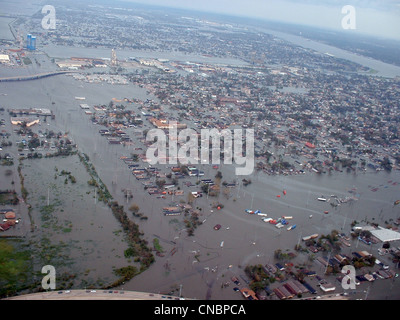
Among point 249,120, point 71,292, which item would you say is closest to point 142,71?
point 249,120

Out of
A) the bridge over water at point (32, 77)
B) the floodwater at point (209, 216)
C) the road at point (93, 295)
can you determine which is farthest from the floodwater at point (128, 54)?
the road at point (93, 295)

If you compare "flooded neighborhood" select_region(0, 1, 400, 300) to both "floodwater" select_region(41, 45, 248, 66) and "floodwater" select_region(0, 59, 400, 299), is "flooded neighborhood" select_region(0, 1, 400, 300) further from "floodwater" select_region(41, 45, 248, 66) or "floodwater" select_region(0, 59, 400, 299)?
"floodwater" select_region(41, 45, 248, 66)

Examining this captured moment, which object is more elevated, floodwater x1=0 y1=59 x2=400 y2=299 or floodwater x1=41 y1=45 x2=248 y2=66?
floodwater x1=41 y1=45 x2=248 y2=66

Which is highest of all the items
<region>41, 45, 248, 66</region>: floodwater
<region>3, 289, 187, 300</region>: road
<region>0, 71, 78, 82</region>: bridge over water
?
<region>41, 45, 248, 66</region>: floodwater

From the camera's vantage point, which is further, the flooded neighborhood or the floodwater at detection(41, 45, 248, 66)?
the floodwater at detection(41, 45, 248, 66)

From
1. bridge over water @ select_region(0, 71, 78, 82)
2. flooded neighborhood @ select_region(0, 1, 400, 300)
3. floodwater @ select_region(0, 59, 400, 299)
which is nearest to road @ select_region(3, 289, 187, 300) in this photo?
flooded neighborhood @ select_region(0, 1, 400, 300)

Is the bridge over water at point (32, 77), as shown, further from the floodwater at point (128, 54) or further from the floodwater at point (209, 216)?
the floodwater at point (128, 54)

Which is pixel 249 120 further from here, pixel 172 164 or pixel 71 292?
pixel 71 292

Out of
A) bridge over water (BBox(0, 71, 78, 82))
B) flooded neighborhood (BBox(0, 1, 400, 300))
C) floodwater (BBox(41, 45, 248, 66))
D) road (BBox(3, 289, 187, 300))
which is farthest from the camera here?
floodwater (BBox(41, 45, 248, 66))

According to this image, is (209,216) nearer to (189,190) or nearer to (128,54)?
(189,190)
